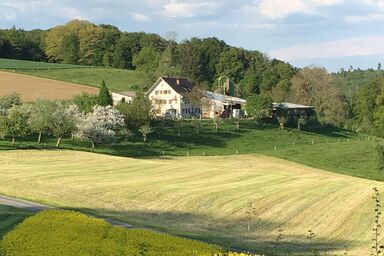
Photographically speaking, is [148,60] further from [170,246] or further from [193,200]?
[170,246]

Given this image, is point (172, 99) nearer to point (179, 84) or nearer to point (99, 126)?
point (179, 84)

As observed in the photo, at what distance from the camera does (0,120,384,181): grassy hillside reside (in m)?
81.6

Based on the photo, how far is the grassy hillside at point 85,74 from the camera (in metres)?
146

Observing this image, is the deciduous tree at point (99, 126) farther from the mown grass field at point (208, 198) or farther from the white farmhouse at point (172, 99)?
the white farmhouse at point (172, 99)

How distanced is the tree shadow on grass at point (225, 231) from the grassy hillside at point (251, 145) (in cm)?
3899

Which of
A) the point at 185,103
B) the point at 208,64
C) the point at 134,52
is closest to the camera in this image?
the point at 185,103

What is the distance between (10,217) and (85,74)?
420 ft

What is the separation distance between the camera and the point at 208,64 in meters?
186

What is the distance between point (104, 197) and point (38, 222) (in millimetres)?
15805

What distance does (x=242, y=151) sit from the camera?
91188 millimetres

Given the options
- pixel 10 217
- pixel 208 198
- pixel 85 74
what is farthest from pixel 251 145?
pixel 85 74

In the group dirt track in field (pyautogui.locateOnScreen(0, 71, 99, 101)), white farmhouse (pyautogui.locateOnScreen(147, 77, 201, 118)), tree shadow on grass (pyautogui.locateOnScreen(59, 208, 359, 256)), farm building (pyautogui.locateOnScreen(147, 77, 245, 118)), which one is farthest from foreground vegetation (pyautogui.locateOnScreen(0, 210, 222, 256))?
dirt track in field (pyautogui.locateOnScreen(0, 71, 99, 101))

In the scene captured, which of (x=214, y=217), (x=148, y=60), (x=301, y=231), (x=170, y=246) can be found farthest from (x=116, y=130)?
(x=148, y=60)

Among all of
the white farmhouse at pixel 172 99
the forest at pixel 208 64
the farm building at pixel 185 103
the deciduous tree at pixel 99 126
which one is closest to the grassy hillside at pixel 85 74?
the forest at pixel 208 64
